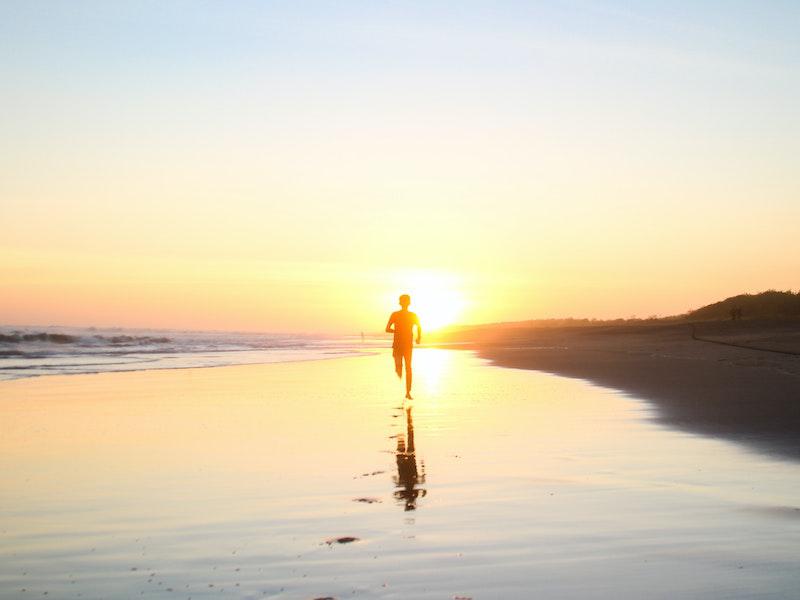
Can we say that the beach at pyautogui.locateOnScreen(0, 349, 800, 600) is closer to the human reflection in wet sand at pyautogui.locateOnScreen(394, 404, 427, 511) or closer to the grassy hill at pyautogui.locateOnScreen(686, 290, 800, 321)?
the human reflection in wet sand at pyautogui.locateOnScreen(394, 404, 427, 511)

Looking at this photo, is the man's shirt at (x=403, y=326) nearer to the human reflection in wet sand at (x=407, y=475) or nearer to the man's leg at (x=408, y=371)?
the man's leg at (x=408, y=371)

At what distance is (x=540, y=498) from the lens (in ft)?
24.6

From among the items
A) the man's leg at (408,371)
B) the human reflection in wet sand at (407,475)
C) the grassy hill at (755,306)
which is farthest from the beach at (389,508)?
the grassy hill at (755,306)

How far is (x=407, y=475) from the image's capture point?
28.8 feet

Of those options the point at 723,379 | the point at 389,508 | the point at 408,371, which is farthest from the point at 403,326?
the point at 389,508

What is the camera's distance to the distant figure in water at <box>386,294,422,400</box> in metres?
19.5

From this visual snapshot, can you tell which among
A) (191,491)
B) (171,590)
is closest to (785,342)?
(191,491)

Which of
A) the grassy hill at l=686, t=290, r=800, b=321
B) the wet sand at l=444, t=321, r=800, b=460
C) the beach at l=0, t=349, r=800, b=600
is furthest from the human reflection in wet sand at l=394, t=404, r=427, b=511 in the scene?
the grassy hill at l=686, t=290, r=800, b=321

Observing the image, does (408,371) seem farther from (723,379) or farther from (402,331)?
(723,379)

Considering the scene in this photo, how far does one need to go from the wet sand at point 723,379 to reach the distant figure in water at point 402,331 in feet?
17.0

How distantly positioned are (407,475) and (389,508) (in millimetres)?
1627

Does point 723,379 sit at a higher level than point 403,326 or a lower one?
lower

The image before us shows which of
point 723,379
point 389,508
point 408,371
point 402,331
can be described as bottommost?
point 389,508

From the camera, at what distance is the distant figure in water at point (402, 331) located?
19.5 m
